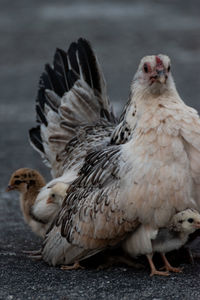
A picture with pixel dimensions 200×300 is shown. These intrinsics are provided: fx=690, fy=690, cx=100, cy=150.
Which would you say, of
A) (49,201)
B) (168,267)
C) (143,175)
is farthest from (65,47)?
(143,175)

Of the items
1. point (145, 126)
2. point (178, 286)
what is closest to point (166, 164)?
point (145, 126)

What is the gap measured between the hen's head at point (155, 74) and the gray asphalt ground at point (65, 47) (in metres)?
1.40

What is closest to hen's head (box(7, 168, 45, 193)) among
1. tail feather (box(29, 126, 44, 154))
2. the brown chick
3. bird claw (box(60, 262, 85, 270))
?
the brown chick

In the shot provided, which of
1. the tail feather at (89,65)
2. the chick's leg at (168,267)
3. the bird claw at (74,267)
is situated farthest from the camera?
the tail feather at (89,65)

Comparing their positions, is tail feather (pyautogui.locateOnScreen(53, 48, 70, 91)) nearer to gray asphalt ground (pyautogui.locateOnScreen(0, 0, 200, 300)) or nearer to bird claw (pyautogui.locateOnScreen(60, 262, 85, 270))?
gray asphalt ground (pyautogui.locateOnScreen(0, 0, 200, 300))

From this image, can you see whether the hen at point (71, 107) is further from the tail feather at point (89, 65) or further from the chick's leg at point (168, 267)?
the chick's leg at point (168, 267)

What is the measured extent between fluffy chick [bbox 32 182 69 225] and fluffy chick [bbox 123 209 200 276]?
109 cm

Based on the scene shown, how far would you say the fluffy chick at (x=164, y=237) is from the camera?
492cm

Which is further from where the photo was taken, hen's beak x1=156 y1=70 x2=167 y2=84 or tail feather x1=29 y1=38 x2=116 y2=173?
tail feather x1=29 y1=38 x2=116 y2=173

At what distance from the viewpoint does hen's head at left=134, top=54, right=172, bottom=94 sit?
5066 mm

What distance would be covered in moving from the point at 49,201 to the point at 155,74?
68.9 inches

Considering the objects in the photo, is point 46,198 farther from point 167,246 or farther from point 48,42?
point 48,42

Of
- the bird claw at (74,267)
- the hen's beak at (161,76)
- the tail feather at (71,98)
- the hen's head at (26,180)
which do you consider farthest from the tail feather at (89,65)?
the bird claw at (74,267)

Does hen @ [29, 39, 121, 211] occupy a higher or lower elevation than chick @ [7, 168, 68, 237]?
higher
